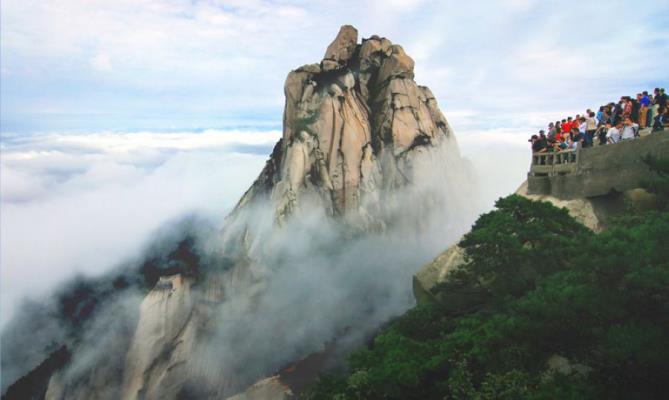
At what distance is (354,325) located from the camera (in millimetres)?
48312

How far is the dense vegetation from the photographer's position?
539 inches

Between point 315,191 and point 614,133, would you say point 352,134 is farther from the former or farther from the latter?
point 614,133

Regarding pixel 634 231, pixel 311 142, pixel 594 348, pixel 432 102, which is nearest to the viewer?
pixel 594 348

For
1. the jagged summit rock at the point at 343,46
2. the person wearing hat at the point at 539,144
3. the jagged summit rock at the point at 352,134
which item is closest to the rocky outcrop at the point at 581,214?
the person wearing hat at the point at 539,144

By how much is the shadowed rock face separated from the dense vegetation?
32.8 m

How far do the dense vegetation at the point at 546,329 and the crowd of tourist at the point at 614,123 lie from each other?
361 centimetres

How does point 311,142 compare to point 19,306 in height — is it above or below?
above

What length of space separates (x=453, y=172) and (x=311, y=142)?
651 inches

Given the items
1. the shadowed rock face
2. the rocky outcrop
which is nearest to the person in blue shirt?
the rocky outcrop

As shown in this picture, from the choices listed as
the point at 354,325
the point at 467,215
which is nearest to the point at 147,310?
the point at 354,325

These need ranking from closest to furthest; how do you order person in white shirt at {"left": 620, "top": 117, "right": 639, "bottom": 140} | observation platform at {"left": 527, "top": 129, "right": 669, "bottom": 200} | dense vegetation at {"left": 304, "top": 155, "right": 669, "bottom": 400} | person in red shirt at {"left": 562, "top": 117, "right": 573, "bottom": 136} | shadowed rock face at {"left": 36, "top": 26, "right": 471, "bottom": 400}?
dense vegetation at {"left": 304, "top": 155, "right": 669, "bottom": 400}
observation platform at {"left": 527, "top": 129, "right": 669, "bottom": 200}
person in white shirt at {"left": 620, "top": 117, "right": 639, "bottom": 140}
person in red shirt at {"left": 562, "top": 117, "right": 573, "bottom": 136}
shadowed rock face at {"left": 36, "top": 26, "right": 471, "bottom": 400}

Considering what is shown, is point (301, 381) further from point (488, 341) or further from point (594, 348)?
point (594, 348)

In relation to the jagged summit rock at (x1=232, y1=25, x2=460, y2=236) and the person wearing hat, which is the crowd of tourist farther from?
the jagged summit rock at (x1=232, y1=25, x2=460, y2=236)

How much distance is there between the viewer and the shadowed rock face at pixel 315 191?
52156 mm
